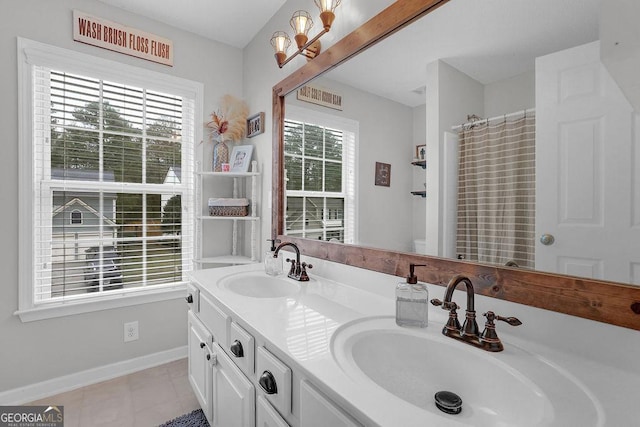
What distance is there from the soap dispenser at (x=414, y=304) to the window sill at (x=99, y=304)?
6.42 feet

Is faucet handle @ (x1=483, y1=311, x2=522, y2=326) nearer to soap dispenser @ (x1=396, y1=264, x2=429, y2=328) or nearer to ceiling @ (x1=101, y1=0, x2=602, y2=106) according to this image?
soap dispenser @ (x1=396, y1=264, x2=429, y2=328)

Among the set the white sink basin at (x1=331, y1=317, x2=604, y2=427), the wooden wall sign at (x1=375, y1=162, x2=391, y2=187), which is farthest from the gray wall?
the white sink basin at (x1=331, y1=317, x2=604, y2=427)

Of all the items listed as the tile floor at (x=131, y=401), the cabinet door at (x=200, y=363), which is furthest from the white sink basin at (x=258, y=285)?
the tile floor at (x=131, y=401)

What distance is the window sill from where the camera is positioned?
182 cm

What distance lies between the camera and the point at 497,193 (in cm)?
93

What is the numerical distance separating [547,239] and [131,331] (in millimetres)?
2491

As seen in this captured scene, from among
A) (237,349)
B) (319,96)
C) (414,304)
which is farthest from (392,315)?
(319,96)

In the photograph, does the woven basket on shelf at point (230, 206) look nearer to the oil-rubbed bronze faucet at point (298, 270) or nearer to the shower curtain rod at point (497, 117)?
the oil-rubbed bronze faucet at point (298, 270)

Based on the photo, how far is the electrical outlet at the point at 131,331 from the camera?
83.7 inches

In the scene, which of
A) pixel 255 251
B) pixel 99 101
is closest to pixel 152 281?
pixel 255 251

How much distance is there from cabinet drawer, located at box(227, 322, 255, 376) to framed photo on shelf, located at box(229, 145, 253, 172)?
55.9 inches

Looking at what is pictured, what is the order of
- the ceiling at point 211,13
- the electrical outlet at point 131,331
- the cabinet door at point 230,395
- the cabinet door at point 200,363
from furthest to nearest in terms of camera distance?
the electrical outlet at point 131,331 < the ceiling at point 211,13 < the cabinet door at point 200,363 < the cabinet door at point 230,395

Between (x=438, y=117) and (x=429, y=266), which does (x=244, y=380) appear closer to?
(x=429, y=266)

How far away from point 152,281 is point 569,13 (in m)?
2.63
